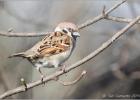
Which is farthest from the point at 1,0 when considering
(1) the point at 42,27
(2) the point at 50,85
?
(2) the point at 50,85

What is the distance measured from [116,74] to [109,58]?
56 centimetres

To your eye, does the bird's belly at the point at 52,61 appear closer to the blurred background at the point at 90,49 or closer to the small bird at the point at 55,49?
the small bird at the point at 55,49

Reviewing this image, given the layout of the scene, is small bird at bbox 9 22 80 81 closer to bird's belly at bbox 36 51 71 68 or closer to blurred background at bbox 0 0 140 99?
bird's belly at bbox 36 51 71 68

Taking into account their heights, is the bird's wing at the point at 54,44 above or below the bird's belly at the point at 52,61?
above

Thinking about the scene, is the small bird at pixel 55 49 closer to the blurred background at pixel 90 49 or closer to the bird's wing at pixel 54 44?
the bird's wing at pixel 54 44

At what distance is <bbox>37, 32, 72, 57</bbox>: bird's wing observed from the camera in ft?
10.4

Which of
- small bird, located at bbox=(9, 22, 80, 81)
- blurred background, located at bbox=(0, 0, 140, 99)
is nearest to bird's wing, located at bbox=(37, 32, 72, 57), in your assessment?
small bird, located at bbox=(9, 22, 80, 81)

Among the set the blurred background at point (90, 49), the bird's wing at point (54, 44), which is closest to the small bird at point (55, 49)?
the bird's wing at point (54, 44)

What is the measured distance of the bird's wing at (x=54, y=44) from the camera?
125 inches

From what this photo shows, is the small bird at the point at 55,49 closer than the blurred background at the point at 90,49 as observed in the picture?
Yes

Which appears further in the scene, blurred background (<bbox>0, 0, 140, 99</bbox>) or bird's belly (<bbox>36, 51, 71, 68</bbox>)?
blurred background (<bbox>0, 0, 140, 99</bbox>)

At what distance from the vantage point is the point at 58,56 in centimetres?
320

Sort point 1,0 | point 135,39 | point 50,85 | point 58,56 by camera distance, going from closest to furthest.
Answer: point 58,56
point 1,0
point 135,39
point 50,85

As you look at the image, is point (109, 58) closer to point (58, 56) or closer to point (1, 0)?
point (1, 0)
